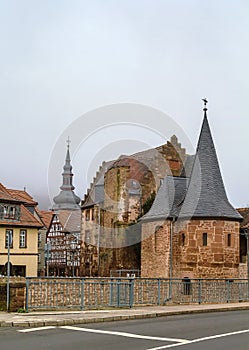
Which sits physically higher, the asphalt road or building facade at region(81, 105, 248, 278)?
building facade at region(81, 105, 248, 278)

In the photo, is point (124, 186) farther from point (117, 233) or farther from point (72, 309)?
point (72, 309)

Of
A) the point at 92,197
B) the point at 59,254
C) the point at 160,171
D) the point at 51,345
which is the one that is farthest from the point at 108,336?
the point at 59,254

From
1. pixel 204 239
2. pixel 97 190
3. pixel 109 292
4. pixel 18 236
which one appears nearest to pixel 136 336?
pixel 109 292

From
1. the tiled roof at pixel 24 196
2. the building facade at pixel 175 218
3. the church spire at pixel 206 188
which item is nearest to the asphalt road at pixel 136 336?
the building facade at pixel 175 218

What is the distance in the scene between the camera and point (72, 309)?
63.4 ft

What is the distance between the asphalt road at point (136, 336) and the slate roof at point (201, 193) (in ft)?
75.0

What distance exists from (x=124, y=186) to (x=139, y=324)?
4014cm

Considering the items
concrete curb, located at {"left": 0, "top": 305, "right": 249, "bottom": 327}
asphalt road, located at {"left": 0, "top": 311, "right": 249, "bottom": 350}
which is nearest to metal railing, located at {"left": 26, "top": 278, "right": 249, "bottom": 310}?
concrete curb, located at {"left": 0, "top": 305, "right": 249, "bottom": 327}

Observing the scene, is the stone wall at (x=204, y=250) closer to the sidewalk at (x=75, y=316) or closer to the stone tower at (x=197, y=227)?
the stone tower at (x=197, y=227)

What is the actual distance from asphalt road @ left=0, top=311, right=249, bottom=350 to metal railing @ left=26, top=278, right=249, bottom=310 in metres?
3.10

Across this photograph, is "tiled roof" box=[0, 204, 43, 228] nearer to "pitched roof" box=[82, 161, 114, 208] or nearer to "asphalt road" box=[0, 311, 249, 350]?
"pitched roof" box=[82, 161, 114, 208]

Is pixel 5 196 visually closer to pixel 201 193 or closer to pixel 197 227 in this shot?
pixel 201 193

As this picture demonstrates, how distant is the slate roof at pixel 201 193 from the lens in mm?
39562

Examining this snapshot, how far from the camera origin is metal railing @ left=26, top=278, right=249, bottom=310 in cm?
1859
